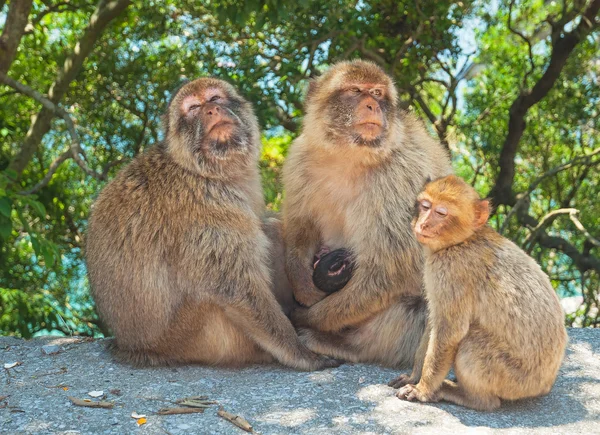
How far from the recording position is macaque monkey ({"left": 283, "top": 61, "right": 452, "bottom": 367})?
4215 millimetres

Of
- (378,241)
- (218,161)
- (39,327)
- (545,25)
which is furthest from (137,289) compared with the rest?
(545,25)

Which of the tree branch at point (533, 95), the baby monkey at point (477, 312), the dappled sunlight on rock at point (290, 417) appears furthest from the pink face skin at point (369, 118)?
the tree branch at point (533, 95)

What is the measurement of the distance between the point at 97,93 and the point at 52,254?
12.5ft

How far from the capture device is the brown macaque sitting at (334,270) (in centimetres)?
439

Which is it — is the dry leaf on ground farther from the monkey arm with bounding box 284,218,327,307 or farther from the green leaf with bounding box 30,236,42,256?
the monkey arm with bounding box 284,218,327,307

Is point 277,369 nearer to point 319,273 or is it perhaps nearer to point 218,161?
point 319,273

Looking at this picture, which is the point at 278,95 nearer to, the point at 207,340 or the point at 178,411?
the point at 207,340

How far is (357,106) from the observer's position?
13.9 feet

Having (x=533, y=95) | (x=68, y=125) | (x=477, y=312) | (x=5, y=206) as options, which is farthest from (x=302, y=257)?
(x=533, y=95)

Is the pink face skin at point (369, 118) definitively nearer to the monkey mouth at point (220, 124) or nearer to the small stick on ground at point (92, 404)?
the monkey mouth at point (220, 124)

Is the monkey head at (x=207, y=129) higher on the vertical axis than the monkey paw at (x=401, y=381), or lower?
higher

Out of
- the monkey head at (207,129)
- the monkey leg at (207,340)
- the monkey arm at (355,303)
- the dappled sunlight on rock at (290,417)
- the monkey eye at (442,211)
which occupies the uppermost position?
the monkey head at (207,129)

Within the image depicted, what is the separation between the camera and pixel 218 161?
4273mm

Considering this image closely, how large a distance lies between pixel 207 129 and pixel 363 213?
0.99 metres
